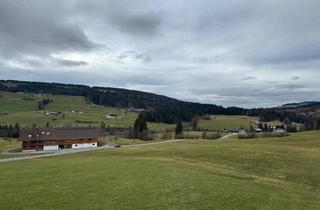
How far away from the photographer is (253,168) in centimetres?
4119

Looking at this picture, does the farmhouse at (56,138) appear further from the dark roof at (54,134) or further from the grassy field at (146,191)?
the grassy field at (146,191)

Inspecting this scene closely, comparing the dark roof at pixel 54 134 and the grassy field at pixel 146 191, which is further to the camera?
the dark roof at pixel 54 134

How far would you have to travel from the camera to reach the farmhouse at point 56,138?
10356 centimetres

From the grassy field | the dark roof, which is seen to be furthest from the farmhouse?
the grassy field

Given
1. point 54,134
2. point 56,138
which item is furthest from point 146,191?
point 54,134

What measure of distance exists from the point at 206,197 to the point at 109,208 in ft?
20.7

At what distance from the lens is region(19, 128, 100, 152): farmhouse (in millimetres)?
103562

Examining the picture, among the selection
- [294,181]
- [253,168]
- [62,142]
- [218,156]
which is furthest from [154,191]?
[62,142]

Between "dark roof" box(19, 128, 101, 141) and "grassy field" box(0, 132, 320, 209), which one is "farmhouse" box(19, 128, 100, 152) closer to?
"dark roof" box(19, 128, 101, 141)

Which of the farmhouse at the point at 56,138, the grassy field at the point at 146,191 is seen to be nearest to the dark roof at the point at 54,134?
the farmhouse at the point at 56,138

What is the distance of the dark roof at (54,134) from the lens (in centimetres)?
10364

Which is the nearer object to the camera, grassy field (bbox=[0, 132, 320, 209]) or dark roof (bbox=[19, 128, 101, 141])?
grassy field (bbox=[0, 132, 320, 209])

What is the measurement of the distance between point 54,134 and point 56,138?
1679 mm

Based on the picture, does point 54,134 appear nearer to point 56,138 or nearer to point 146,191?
point 56,138
